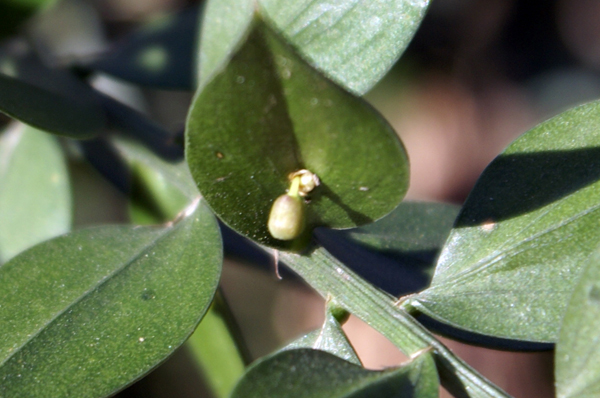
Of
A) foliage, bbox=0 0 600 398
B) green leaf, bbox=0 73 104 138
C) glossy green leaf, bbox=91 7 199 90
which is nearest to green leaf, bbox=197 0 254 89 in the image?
foliage, bbox=0 0 600 398

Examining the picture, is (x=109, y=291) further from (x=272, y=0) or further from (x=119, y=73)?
(x=119, y=73)

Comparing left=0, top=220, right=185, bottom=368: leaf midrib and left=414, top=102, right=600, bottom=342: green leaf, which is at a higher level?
left=414, top=102, right=600, bottom=342: green leaf

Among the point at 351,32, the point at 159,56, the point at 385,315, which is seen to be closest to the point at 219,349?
the point at 385,315

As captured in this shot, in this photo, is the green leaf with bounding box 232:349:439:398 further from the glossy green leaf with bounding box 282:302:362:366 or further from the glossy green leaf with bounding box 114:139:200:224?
the glossy green leaf with bounding box 114:139:200:224

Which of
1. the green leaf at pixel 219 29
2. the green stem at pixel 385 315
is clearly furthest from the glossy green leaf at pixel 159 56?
the green stem at pixel 385 315

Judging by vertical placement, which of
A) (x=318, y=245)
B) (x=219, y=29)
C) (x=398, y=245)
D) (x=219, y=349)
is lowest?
(x=219, y=349)

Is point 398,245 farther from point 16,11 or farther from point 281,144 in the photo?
point 16,11
